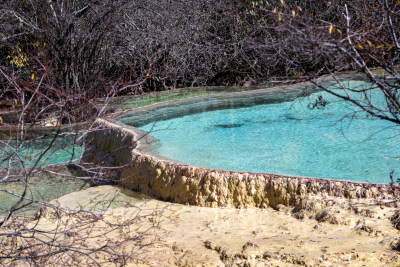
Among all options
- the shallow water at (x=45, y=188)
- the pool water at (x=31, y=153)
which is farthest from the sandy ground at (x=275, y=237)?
the shallow water at (x=45, y=188)

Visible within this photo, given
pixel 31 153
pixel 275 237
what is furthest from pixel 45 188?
pixel 275 237

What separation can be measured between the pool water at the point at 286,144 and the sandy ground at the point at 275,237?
3.08ft

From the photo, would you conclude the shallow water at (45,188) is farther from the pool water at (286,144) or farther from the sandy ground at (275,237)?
the sandy ground at (275,237)

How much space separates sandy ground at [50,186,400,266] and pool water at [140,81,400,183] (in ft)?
3.08

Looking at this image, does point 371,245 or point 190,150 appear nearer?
point 371,245

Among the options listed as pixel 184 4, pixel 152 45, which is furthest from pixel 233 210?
pixel 184 4

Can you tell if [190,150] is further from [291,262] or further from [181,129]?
[291,262]

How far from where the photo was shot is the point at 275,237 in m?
4.52

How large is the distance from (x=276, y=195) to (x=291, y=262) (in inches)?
56.0

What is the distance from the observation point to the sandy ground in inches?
156

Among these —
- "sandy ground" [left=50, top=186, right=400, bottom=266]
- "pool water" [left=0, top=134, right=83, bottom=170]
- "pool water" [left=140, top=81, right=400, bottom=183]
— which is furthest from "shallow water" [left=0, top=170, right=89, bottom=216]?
"sandy ground" [left=50, top=186, right=400, bottom=266]

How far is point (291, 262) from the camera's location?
3934mm

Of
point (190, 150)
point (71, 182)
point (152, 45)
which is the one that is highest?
point (152, 45)

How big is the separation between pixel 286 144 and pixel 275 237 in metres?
2.85
